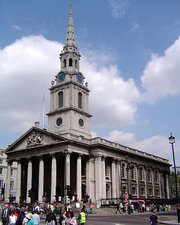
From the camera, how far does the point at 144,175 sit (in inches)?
2635

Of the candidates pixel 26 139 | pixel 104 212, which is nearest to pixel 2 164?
pixel 26 139

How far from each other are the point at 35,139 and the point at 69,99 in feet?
36.0

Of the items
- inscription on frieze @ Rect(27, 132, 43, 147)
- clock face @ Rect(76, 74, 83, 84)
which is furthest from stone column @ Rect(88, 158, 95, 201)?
clock face @ Rect(76, 74, 83, 84)

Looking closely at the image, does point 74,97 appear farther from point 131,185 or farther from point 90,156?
point 131,185

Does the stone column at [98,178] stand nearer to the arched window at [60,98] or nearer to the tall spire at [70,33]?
the arched window at [60,98]

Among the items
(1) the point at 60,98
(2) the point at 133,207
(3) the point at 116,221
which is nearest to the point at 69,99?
(1) the point at 60,98

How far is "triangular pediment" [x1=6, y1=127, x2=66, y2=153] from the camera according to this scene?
52.3 m

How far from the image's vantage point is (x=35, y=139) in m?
55.3

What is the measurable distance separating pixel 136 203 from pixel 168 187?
31.1m

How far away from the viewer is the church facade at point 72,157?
51344 millimetres

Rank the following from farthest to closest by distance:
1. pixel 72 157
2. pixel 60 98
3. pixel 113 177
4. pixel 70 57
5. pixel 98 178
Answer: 1. pixel 70 57
2. pixel 60 98
3. pixel 113 177
4. pixel 72 157
5. pixel 98 178

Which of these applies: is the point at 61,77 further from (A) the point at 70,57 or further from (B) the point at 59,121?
(B) the point at 59,121

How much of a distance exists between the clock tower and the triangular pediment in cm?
494

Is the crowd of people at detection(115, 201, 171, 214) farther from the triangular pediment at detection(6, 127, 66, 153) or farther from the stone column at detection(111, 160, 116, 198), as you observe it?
the triangular pediment at detection(6, 127, 66, 153)
